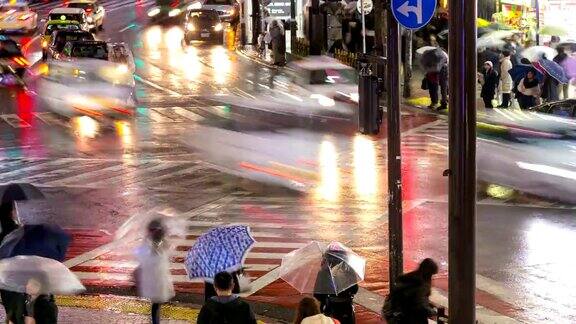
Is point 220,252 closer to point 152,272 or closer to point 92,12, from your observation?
point 152,272

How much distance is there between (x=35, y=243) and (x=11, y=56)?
85.2ft

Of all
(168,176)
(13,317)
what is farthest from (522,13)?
(13,317)

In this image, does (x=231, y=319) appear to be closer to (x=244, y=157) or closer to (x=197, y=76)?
(x=244, y=157)

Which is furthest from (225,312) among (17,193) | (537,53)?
(537,53)

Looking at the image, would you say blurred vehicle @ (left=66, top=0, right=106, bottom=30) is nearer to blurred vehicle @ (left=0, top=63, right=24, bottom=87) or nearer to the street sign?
blurred vehicle @ (left=0, top=63, right=24, bottom=87)

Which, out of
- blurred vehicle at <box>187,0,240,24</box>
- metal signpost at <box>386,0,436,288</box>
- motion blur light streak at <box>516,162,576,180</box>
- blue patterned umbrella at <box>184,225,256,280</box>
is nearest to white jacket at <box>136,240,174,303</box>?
blue patterned umbrella at <box>184,225,256,280</box>

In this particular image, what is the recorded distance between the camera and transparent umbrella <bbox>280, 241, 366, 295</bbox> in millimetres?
8062

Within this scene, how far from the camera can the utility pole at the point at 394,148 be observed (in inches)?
376

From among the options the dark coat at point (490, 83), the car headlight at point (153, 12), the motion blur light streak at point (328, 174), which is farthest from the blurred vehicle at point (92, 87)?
the car headlight at point (153, 12)

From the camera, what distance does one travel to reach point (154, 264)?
9148mm

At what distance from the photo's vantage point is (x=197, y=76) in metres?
35.6

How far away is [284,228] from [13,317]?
655 cm

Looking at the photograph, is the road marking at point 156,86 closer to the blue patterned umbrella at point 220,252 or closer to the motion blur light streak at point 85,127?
the motion blur light streak at point 85,127

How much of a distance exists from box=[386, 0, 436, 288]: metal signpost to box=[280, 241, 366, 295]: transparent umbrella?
138 centimetres
